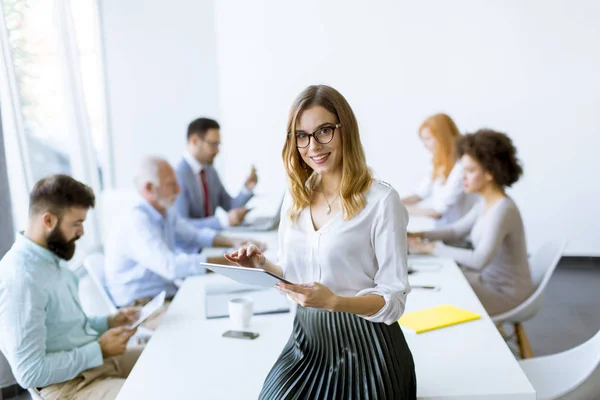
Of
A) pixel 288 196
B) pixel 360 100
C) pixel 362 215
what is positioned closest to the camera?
pixel 362 215

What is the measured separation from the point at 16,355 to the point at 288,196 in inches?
41.6

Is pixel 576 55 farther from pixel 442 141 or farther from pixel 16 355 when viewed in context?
pixel 16 355

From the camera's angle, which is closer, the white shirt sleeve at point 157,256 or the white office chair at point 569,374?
the white office chair at point 569,374

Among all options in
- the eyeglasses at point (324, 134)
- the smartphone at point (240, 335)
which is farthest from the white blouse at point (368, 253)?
the smartphone at point (240, 335)

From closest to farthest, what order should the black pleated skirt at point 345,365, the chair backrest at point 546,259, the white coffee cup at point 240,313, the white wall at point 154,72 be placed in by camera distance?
the black pleated skirt at point 345,365
the white coffee cup at point 240,313
the chair backrest at point 546,259
the white wall at point 154,72

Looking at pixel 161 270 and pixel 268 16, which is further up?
pixel 268 16

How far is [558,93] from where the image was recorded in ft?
19.1

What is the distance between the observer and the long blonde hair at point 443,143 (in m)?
4.33

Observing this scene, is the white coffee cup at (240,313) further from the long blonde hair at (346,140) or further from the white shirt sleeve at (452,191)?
the white shirt sleeve at (452,191)

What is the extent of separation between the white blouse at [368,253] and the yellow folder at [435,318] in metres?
0.48

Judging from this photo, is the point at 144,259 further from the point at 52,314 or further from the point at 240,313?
the point at 240,313

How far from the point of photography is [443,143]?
441 centimetres

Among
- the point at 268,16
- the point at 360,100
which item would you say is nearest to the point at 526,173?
the point at 360,100

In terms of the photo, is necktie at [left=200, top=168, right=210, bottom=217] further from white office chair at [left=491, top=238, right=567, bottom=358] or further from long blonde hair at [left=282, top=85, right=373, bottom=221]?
long blonde hair at [left=282, top=85, right=373, bottom=221]
